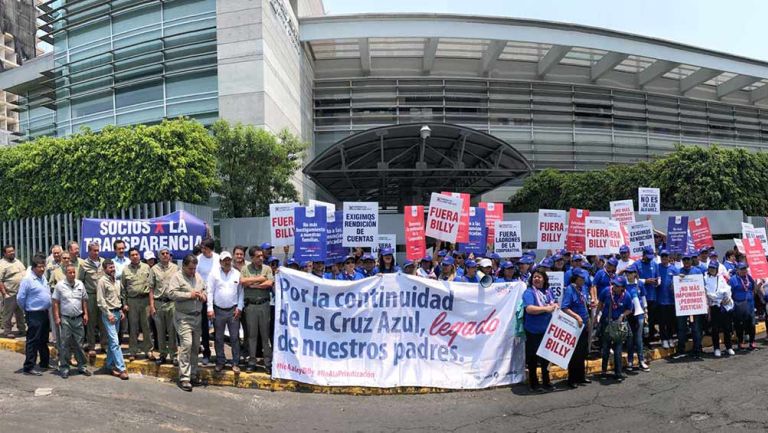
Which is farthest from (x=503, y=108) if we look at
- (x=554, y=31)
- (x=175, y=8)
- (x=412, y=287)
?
(x=412, y=287)

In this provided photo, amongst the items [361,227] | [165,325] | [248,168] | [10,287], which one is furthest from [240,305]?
[248,168]

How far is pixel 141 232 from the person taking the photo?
9.40m

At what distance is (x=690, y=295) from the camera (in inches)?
355

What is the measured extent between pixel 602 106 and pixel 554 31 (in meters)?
6.10

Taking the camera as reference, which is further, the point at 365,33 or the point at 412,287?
the point at 365,33

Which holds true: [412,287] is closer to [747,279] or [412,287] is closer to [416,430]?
[416,430]

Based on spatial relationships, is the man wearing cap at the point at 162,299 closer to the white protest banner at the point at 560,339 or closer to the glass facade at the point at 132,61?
the white protest banner at the point at 560,339

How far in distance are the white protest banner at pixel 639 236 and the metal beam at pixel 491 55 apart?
55.4 ft

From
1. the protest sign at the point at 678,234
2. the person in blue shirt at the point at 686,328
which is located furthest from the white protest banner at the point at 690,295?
the protest sign at the point at 678,234

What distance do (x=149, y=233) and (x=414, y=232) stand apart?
4799mm

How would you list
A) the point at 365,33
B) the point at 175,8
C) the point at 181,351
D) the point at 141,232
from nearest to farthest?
1. the point at 181,351
2. the point at 141,232
3. the point at 175,8
4. the point at 365,33

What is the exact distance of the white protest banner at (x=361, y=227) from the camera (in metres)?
10.7

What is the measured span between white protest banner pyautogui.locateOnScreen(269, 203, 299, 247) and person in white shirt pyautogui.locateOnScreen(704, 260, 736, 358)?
24.3 ft

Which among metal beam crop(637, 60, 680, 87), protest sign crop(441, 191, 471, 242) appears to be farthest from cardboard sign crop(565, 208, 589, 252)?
metal beam crop(637, 60, 680, 87)
